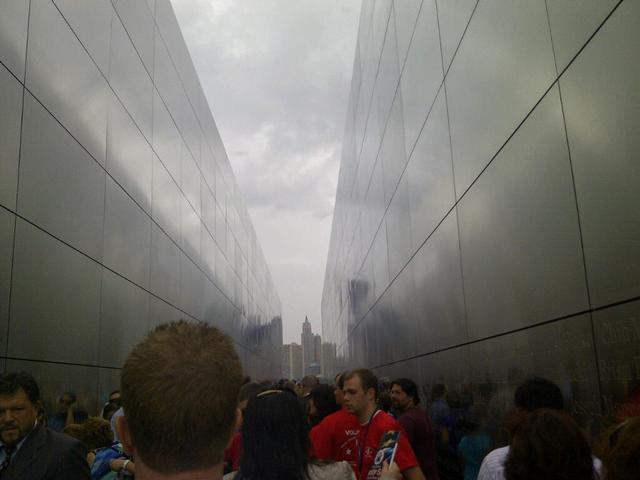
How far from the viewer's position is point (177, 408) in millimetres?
1676

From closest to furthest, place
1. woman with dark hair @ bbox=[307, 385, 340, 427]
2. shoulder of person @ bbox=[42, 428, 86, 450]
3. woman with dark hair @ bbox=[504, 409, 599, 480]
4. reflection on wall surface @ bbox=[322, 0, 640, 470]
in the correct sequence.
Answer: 1. woman with dark hair @ bbox=[504, 409, 599, 480]
2. reflection on wall surface @ bbox=[322, 0, 640, 470]
3. shoulder of person @ bbox=[42, 428, 86, 450]
4. woman with dark hair @ bbox=[307, 385, 340, 427]

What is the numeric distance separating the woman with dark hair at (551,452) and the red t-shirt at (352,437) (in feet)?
6.51

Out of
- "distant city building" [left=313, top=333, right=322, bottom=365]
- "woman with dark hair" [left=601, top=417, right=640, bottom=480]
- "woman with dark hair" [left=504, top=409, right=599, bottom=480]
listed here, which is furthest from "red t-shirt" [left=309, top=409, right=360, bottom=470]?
"distant city building" [left=313, top=333, right=322, bottom=365]

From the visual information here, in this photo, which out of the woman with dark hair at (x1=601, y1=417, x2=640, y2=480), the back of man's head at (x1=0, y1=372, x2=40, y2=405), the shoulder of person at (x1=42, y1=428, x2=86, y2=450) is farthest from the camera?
the back of man's head at (x1=0, y1=372, x2=40, y2=405)

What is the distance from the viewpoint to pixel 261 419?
2.95 m

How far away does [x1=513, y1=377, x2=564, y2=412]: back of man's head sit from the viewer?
12.6 ft

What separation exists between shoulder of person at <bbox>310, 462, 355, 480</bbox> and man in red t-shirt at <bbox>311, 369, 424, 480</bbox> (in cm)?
154

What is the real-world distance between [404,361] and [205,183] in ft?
36.3

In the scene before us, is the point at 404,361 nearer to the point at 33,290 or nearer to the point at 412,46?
the point at 412,46

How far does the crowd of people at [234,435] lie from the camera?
1680 millimetres

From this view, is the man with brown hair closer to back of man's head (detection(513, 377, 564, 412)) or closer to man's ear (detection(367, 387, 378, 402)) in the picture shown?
back of man's head (detection(513, 377, 564, 412))

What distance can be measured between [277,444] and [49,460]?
1.52 m

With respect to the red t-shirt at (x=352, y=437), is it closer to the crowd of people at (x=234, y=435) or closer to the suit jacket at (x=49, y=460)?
the crowd of people at (x=234, y=435)

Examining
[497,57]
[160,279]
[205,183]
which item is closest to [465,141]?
[497,57]
